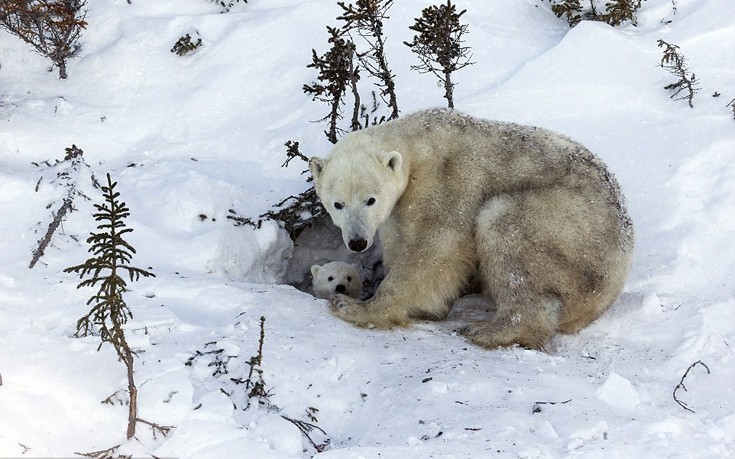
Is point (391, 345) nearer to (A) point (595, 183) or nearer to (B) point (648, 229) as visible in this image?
(A) point (595, 183)

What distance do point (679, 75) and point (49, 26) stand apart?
6636mm

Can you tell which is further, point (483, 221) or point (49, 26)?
point (49, 26)

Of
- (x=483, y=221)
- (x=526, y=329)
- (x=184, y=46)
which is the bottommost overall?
(x=526, y=329)

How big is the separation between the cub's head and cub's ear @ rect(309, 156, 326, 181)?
10 centimetres

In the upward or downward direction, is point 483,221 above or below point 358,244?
above

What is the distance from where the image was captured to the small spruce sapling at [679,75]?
22.7 ft

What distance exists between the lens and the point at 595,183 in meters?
5.11

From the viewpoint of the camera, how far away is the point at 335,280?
6.26 metres

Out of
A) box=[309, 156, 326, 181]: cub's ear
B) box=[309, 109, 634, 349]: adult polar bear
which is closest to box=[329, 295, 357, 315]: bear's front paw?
box=[309, 109, 634, 349]: adult polar bear

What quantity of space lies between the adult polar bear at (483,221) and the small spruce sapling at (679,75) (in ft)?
7.34

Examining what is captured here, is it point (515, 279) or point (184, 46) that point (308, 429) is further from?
point (184, 46)

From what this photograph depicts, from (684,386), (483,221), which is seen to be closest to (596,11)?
(483,221)

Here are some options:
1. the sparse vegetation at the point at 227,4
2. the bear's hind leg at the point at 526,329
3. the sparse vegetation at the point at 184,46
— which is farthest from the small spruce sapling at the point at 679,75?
the sparse vegetation at the point at 184,46

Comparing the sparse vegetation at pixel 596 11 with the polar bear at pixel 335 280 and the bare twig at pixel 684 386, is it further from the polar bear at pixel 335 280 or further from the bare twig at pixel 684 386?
the bare twig at pixel 684 386
